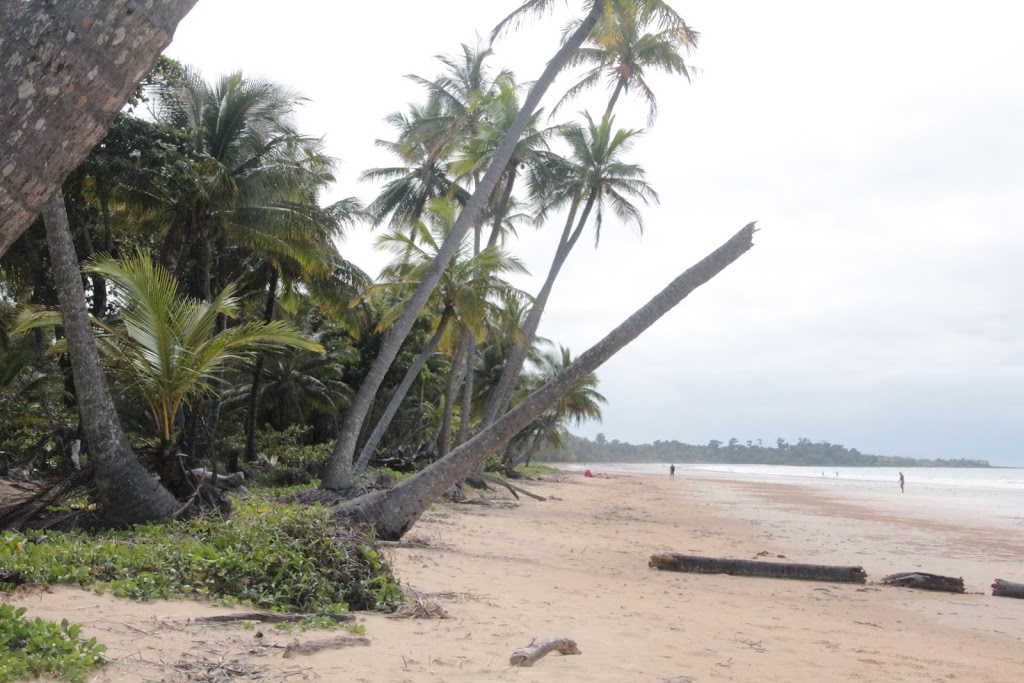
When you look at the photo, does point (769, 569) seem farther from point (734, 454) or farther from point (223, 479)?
point (734, 454)

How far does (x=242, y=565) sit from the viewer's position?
589 cm

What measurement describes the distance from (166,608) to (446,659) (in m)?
1.91

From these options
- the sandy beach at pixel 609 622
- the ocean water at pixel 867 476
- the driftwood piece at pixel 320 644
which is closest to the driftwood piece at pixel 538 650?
the sandy beach at pixel 609 622

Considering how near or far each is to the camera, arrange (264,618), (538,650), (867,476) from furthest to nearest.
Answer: (867,476)
(264,618)
(538,650)

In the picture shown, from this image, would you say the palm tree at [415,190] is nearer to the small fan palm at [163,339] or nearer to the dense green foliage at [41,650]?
the small fan palm at [163,339]

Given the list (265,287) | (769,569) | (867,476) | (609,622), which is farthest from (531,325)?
(867,476)

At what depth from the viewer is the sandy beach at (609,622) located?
4.45 metres

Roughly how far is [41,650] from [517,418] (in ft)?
18.3

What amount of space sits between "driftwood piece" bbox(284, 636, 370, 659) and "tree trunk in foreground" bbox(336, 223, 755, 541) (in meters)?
3.83

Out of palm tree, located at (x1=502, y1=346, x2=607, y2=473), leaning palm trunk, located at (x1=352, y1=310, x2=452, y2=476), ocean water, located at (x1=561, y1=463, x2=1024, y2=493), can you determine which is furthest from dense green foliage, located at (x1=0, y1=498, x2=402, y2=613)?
ocean water, located at (x1=561, y1=463, x2=1024, y2=493)

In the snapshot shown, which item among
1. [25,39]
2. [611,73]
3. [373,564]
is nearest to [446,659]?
[373,564]

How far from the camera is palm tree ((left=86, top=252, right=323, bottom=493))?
330 inches

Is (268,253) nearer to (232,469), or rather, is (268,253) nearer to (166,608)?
(232,469)

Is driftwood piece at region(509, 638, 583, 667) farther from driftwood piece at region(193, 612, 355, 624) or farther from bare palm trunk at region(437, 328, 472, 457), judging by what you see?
bare palm trunk at region(437, 328, 472, 457)
